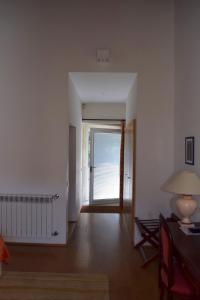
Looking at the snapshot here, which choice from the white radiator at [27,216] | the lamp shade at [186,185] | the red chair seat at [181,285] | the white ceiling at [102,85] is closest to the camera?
the red chair seat at [181,285]

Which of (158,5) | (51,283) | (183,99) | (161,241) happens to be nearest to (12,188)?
(51,283)

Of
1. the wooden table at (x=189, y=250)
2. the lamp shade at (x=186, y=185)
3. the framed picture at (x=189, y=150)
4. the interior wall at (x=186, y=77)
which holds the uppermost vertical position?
the interior wall at (x=186, y=77)

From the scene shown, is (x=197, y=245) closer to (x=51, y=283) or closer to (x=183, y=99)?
(x=51, y=283)

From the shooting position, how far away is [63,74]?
397cm

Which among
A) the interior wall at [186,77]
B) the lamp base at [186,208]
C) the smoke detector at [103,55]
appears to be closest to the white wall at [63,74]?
the smoke detector at [103,55]

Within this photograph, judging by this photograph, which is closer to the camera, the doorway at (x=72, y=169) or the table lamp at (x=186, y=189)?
the table lamp at (x=186, y=189)

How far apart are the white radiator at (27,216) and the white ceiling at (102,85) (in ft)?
6.35

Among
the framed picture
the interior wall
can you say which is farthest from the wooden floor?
the framed picture

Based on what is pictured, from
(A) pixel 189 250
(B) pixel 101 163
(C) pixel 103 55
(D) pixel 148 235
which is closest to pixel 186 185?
(A) pixel 189 250

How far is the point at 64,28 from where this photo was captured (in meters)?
3.96

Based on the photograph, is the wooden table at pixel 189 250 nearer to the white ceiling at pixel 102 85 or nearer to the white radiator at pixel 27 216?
the white radiator at pixel 27 216

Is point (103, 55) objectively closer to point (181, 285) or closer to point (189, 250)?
point (189, 250)

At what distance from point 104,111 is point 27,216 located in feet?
11.2

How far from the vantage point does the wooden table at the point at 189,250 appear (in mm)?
1759
